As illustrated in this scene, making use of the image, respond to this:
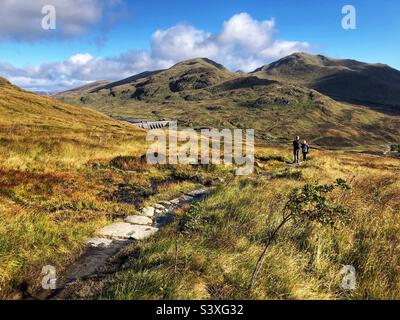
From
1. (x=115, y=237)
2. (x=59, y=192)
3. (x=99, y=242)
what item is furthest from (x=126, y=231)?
(x=59, y=192)

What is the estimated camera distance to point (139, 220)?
39.7ft

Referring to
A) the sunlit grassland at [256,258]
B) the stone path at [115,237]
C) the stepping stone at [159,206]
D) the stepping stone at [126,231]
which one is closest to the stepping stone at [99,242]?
the stone path at [115,237]

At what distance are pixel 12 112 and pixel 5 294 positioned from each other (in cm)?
4596

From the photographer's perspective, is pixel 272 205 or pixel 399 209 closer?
pixel 399 209

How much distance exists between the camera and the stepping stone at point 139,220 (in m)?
11.9

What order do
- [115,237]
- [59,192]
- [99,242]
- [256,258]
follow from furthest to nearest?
[59,192] → [115,237] → [99,242] → [256,258]

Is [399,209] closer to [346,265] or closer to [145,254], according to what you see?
[346,265]

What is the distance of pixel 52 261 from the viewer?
7848mm

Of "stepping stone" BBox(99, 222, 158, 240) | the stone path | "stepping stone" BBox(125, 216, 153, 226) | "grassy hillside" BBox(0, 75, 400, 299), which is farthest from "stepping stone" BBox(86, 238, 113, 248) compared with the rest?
"stepping stone" BBox(125, 216, 153, 226)

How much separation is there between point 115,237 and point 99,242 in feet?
2.08

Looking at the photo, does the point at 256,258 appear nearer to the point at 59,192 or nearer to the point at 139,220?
the point at 139,220

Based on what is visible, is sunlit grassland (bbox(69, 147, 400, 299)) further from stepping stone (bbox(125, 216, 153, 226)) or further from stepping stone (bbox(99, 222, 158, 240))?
stepping stone (bbox(125, 216, 153, 226))

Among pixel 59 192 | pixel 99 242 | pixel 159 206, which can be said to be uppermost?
pixel 59 192

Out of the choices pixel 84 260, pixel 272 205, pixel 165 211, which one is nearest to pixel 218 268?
pixel 84 260
